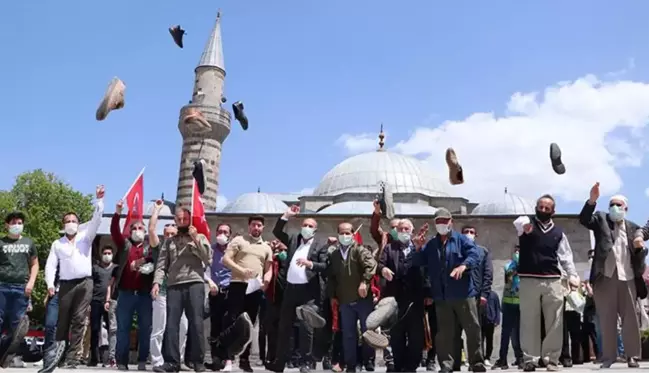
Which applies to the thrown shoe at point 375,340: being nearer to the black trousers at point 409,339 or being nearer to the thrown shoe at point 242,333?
the black trousers at point 409,339

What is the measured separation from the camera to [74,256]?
6.89 meters

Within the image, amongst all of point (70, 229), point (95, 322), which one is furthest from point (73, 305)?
point (95, 322)

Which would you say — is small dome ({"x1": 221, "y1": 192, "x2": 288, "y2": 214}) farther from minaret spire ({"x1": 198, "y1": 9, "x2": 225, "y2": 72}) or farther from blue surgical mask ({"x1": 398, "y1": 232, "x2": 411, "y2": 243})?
blue surgical mask ({"x1": 398, "y1": 232, "x2": 411, "y2": 243})

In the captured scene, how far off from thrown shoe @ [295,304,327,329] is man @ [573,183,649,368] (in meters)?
2.95

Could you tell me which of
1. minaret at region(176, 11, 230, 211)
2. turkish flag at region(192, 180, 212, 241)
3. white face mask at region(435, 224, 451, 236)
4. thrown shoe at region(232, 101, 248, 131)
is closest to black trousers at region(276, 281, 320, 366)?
white face mask at region(435, 224, 451, 236)

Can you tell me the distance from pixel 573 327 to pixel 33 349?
28.6 feet

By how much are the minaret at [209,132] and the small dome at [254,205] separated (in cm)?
116

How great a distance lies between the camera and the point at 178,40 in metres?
17.0

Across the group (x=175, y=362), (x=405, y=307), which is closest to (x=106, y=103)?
(x=175, y=362)

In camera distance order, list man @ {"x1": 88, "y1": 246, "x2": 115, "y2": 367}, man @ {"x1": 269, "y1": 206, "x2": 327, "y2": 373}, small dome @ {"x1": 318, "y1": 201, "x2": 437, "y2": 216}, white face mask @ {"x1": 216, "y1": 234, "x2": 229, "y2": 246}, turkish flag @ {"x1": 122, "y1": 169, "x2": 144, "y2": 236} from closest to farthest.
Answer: man @ {"x1": 269, "y1": 206, "x2": 327, "y2": 373} < white face mask @ {"x1": 216, "y1": 234, "x2": 229, "y2": 246} < man @ {"x1": 88, "y1": 246, "x2": 115, "y2": 367} < turkish flag @ {"x1": 122, "y1": 169, "x2": 144, "y2": 236} < small dome @ {"x1": 318, "y1": 201, "x2": 437, "y2": 216}

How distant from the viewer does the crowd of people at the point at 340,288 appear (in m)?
6.39

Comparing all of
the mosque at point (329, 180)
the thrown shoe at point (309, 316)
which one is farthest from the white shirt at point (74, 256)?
the mosque at point (329, 180)

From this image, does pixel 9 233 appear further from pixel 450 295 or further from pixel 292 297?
pixel 450 295

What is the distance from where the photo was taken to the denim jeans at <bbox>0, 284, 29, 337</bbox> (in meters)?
6.89
